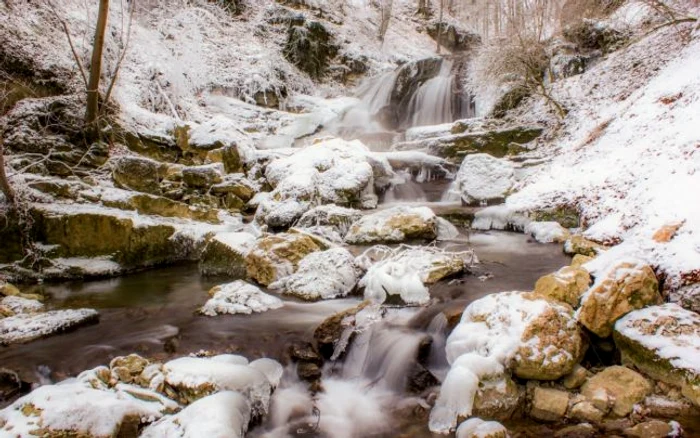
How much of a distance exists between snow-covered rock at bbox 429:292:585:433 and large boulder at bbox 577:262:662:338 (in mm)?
192

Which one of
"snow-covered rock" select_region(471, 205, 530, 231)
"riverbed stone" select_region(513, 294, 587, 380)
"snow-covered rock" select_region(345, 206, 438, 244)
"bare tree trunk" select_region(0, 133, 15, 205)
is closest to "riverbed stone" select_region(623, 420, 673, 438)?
"riverbed stone" select_region(513, 294, 587, 380)

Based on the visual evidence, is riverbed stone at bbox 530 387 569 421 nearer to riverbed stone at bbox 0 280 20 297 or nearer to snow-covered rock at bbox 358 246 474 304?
snow-covered rock at bbox 358 246 474 304

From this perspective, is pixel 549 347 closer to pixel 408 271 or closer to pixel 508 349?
pixel 508 349

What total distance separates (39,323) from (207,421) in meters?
3.34

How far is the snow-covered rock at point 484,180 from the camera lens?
9461 millimetres

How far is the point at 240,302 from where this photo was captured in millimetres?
5406

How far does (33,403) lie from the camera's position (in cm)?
307

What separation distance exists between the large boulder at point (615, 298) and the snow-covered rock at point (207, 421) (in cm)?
309

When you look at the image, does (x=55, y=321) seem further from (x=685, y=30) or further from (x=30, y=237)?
(x=685, y=30)

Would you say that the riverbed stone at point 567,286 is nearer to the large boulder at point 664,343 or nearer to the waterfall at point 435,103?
the large boulder at point 664,343

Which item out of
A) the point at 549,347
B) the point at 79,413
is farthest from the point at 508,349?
the point at 79,413

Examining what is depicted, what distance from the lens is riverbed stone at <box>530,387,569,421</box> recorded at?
3146mm

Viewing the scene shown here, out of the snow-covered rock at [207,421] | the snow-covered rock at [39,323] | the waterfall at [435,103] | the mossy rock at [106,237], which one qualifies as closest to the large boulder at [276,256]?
the snow-covered rock at [39,323]

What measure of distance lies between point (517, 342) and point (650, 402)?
3.30 ft
